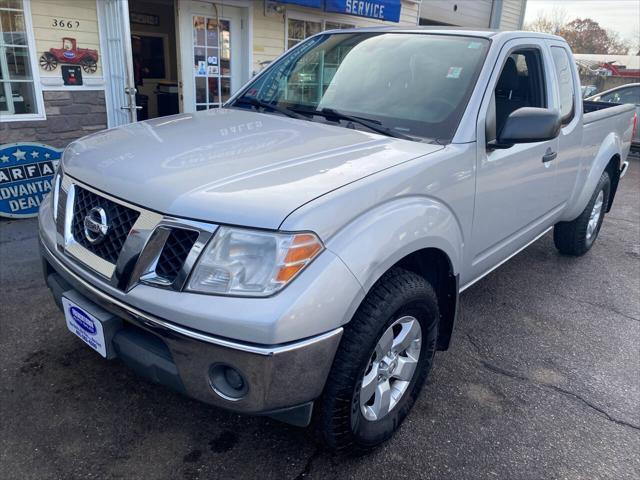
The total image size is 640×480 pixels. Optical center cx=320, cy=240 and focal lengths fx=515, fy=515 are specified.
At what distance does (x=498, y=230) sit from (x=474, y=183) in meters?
0.53

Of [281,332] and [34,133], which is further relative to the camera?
[34,133]

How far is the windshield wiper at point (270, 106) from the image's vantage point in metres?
2.91

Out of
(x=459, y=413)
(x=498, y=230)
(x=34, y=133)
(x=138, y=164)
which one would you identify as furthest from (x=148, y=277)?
(x=34, y=133)

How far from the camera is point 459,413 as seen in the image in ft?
8.70

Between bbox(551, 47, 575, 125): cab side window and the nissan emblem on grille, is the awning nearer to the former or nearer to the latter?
bbox(551, 47, 575, 125): cab side window

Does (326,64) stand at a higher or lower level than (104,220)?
higher

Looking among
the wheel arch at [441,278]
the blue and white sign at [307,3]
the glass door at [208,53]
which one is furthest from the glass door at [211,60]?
the wheel arch at [441,278]

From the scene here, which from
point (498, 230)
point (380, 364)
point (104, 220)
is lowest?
point (380, 364)

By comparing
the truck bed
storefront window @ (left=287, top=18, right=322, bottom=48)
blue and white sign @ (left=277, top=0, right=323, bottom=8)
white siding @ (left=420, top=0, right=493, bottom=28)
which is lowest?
the truck bed

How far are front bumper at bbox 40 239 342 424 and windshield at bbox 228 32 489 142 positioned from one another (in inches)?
51.2

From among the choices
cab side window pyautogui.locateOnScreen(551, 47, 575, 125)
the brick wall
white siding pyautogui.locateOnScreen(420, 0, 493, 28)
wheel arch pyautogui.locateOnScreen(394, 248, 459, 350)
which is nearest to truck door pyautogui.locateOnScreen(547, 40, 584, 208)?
cab side window pyautogui.locateOnScreen(551, 47, 575, 125)

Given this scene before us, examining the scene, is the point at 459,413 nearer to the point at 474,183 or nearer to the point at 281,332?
the point at 474,183

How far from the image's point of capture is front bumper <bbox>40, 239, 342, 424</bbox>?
5.58ft

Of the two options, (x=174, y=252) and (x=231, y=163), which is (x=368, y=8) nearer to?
(x=231, y=163)
